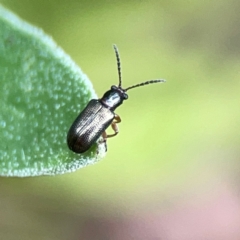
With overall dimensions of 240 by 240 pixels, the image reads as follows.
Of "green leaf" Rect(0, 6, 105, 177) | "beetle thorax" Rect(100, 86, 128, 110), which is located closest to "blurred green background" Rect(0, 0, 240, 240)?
"beetle thorax" Rect(100, 86, 128, 110)

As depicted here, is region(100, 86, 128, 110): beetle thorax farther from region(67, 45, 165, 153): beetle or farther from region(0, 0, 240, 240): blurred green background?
region(0, 0, 240, 240): blurred green background

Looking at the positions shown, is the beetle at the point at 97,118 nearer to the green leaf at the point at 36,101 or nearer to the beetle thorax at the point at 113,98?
the beetle thorax at the point at 113,98

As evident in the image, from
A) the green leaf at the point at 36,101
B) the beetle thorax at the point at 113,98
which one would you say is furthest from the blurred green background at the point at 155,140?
the green leaf at the point at 36,101

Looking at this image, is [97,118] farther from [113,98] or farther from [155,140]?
[155,140]

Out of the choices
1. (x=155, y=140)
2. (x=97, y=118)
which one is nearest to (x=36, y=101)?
(x=97, y=118)

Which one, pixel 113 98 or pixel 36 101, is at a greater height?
pixel 113 98
